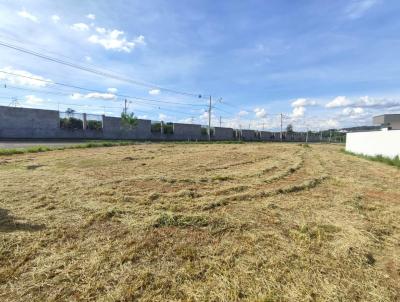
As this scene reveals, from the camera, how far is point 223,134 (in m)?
62.8

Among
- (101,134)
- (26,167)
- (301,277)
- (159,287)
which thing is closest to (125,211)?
(159,287)

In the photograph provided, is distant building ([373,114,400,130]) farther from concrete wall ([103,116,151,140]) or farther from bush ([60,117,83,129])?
bush ([60,117,83,129])

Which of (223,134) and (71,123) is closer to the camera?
(71,123)

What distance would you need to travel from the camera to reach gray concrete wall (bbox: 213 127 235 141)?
6061cm

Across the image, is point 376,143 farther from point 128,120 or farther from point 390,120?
point 128,120

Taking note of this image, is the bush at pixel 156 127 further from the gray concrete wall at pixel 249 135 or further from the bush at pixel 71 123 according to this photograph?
the gray concrete wall at pixel 249 135

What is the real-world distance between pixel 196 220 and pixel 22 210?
315 centimetres

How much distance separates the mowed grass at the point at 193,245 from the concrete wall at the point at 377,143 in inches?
491

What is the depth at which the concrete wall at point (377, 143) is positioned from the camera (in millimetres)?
16023

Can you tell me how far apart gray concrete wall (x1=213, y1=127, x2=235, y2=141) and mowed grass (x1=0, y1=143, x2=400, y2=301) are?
53906 mm

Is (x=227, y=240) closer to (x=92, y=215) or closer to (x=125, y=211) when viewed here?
(x=125, y=211)

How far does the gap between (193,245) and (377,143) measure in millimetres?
19879

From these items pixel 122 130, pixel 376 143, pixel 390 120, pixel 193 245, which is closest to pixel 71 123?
pixel 122 130

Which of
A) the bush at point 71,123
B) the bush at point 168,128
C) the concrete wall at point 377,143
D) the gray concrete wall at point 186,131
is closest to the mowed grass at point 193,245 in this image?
the concrete wall at point 377,143
